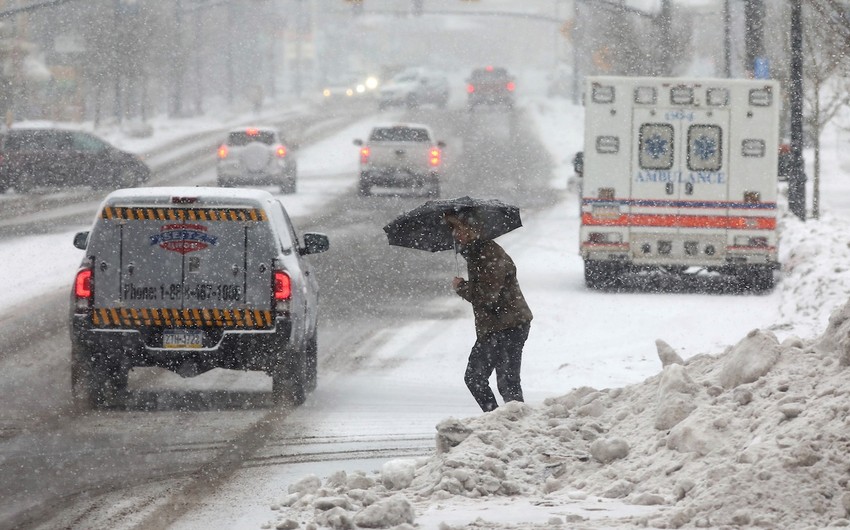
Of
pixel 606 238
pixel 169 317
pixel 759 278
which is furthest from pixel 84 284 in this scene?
pixel 759 278

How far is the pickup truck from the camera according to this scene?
128 feet

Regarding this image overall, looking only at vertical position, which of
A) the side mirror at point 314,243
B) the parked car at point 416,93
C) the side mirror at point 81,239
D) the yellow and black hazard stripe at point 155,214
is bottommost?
the side mirror at point 314,243

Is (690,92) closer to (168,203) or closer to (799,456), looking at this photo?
(168,203)

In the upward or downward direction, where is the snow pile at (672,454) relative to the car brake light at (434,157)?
downward

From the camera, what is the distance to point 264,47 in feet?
327

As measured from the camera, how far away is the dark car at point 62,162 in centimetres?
4034

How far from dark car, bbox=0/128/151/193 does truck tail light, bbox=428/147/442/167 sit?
26.3 feet

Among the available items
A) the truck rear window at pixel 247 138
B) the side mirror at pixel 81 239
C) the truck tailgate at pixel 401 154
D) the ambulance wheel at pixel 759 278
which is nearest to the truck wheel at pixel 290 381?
the side mirror at pixel 81 239

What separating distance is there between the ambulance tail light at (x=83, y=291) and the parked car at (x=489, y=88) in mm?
61210

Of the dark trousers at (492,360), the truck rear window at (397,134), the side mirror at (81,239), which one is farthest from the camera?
the truck rear window at (397,134)

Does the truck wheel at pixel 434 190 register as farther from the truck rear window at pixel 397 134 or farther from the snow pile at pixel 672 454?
the snow pile at pixel 672 454

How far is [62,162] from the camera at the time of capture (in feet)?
135

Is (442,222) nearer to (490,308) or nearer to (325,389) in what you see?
(490,308)

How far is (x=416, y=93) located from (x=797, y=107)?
50646 mm
